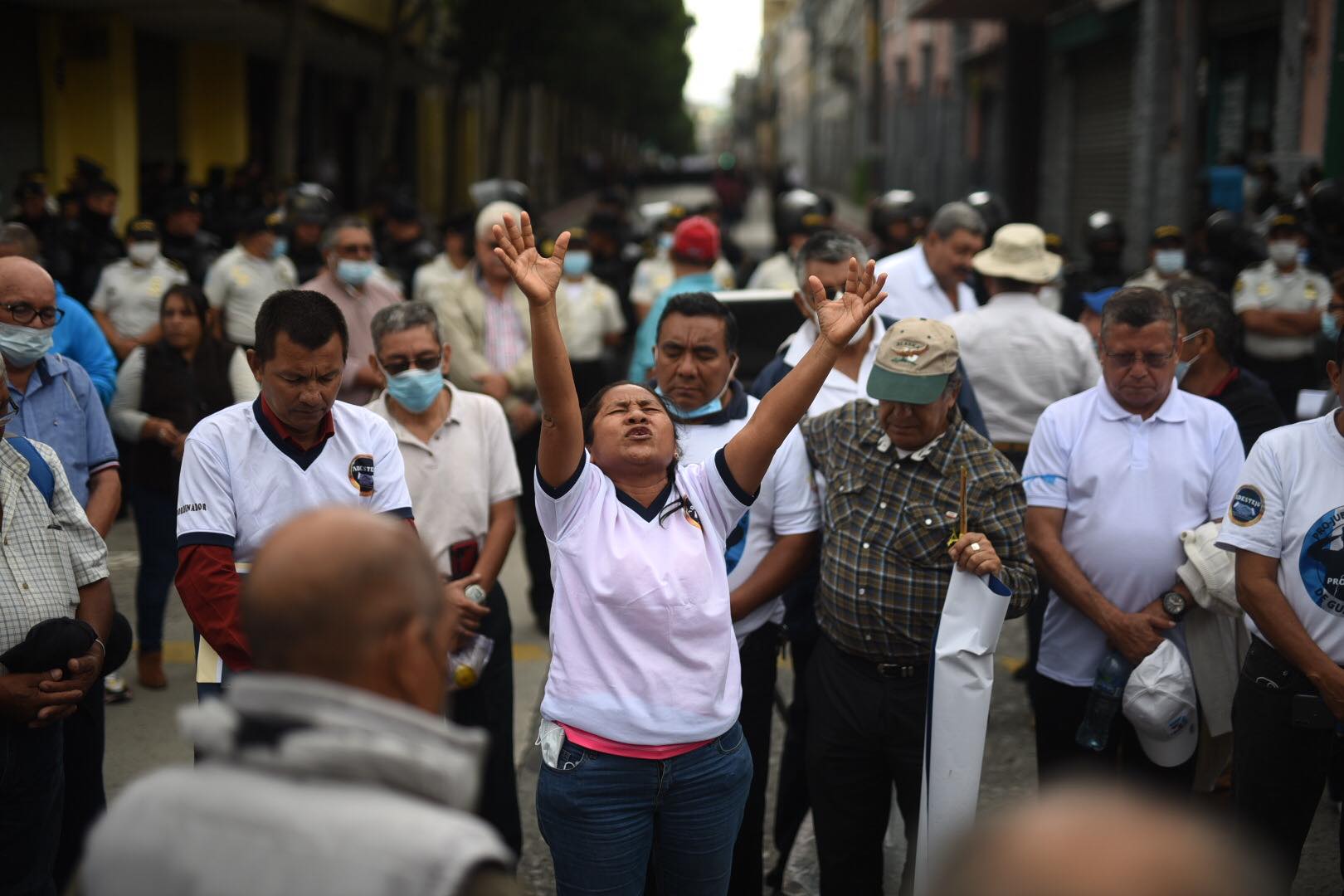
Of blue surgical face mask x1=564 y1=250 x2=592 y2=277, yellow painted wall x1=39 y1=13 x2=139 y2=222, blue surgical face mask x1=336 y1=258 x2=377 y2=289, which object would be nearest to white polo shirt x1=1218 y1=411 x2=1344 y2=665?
blue surgical face mask x1=336 y1=258 x2=377 y2=289

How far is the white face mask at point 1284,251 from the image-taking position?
27.5ft

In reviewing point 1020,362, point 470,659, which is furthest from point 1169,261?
point 470,659

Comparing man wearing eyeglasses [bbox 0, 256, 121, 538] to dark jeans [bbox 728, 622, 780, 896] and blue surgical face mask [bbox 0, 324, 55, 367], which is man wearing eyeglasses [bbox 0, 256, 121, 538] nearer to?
blue surgical face mask [bbox 0, 324, 55, 367]

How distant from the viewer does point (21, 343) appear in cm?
445

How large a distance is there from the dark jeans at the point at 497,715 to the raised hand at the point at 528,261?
159 centimetres

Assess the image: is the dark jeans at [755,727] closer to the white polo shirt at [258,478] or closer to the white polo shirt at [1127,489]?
the white polo shirt at [1127,489]

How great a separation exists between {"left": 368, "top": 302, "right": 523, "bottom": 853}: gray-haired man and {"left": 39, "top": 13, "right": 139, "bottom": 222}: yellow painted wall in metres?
13.7

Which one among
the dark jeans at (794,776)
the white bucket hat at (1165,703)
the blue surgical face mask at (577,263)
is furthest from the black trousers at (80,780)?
the blue surgical face mask at (577,263)

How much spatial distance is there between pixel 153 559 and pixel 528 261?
392 centimetres

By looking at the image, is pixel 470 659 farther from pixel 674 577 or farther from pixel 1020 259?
pixel 1020 259

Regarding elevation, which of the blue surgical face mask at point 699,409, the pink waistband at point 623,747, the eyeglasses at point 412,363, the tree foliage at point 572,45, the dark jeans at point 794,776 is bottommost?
the dark jeans at point 794,776

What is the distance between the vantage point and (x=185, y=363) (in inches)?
252

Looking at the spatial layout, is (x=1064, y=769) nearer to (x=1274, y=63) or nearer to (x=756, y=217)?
(x=1274, y=63)

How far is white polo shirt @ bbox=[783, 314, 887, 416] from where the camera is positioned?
4828mm
